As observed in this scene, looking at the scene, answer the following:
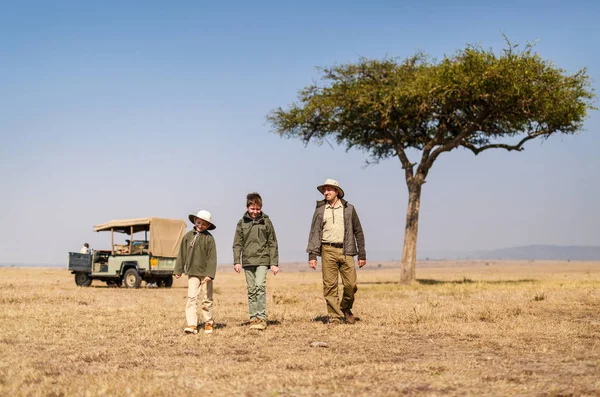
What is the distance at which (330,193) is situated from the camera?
38.1 feet

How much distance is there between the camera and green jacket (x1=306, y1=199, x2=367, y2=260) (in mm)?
11484

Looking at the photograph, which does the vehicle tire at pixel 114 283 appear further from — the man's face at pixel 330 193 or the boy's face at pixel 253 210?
the man's face at pixel 330 193

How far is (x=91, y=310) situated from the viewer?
573 inches

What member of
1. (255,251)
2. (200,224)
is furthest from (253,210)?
(200,224)

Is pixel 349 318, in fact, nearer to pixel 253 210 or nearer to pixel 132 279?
pixel 253 210

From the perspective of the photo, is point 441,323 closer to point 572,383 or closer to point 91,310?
point 572,383

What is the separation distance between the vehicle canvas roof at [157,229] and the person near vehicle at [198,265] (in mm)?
15640

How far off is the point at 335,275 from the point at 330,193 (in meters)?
1.39

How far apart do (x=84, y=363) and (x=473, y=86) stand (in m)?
21.1

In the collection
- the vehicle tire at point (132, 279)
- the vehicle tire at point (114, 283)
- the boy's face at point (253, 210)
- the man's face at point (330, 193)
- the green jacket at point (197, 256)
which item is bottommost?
the vehicle tire at point (114, 283)

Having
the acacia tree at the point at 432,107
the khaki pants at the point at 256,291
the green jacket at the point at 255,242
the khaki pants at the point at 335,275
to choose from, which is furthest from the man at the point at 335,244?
the acacia tree at the point at 432,107

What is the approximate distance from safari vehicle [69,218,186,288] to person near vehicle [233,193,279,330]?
1551 cm

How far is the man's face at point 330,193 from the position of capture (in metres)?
11.6

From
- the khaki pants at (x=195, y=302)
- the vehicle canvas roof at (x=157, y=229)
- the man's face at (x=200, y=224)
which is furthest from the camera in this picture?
the vehicle canvas roof at (x=157, y=229)
